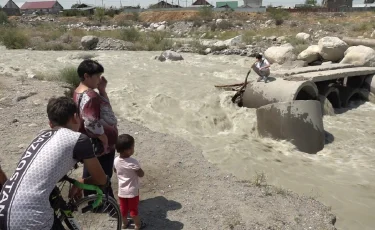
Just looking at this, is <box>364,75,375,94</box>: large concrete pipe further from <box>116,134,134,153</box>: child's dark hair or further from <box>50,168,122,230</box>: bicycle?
<box>50,168,122,230</box>: bicycle

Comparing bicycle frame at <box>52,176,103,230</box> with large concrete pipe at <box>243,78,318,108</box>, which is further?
large concrete pipe at <box>243,78,318,108</box>

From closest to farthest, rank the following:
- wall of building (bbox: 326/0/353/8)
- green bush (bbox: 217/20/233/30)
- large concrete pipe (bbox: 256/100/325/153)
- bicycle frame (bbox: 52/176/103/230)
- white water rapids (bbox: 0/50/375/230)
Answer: bicycle frame (bbox: 52/176/103/230), white water rapids (bbox: 0/50/375/230), large concrete pipe (bbox: 256/100/325/153), green bush (bbox: 217/20/233/30), wall of building (bbox: 326/0/353/8)

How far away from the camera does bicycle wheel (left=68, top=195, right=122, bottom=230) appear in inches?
116

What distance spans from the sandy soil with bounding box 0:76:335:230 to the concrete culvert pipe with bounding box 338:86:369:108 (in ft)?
18.8

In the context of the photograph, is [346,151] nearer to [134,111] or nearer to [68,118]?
[134,111]

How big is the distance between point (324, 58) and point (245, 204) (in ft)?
33.3

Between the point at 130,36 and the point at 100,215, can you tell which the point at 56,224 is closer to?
the point at 100,215

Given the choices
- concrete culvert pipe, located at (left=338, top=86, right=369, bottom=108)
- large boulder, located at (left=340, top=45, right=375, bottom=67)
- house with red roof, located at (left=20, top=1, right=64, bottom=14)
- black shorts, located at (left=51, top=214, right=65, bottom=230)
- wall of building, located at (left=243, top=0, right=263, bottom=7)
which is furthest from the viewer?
house with red roof, located at (left=20, top=1, right=64, bottom=14)

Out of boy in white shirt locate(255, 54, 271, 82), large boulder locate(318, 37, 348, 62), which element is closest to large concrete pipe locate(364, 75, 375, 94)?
A: large boulder locate(318, 37, 348, 62)

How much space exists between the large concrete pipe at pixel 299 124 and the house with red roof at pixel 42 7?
73.6 meters

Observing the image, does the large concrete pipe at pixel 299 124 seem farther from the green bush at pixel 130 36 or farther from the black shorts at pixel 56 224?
the green bush at pixel 130 36

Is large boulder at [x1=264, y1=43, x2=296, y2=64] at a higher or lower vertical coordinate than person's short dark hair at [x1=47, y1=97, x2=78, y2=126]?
lower

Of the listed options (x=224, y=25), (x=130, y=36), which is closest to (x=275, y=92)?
(x=130, y=36)

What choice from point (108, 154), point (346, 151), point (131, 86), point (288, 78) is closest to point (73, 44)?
point (131, 86)
